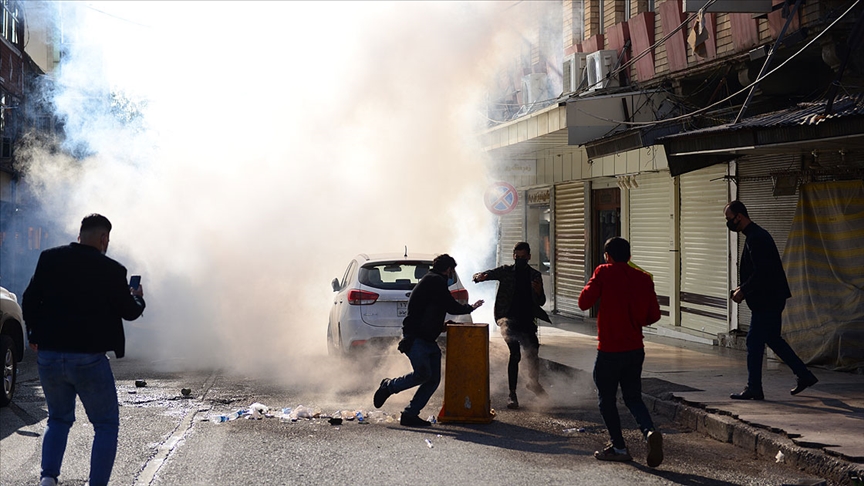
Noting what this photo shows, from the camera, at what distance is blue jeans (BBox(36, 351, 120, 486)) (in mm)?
5691

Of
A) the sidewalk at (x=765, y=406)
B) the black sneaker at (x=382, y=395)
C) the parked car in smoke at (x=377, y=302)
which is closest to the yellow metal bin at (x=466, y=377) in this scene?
the black sneaker at (x=382, y=395)

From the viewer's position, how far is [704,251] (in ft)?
55.6

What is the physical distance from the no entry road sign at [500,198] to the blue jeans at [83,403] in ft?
44.4

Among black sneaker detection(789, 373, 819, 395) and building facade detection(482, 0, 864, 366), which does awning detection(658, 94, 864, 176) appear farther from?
black sneaker detection(789, 373, 819, 395)

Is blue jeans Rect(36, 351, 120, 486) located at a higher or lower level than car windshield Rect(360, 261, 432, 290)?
lower

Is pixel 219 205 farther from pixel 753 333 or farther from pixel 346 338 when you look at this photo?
pixel 753 333

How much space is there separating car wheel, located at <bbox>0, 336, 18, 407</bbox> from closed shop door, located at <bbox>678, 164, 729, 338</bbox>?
414 inches

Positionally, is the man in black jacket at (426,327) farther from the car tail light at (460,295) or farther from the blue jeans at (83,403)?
the blue jeans at (83,403)

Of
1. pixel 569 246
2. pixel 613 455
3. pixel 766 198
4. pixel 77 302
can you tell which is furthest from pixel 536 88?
pixel 77 302

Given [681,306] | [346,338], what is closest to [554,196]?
[681,306]

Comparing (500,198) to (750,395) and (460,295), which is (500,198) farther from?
(750,395)

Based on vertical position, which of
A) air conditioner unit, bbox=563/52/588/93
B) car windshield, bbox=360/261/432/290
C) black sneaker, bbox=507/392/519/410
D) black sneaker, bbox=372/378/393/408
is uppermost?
air conditioner unit, bbox=563/52/588/93

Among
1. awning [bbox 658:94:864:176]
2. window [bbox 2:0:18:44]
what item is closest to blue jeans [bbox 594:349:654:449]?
awning [bbox 658:94:864:176]

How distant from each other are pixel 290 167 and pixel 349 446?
46.1ft
